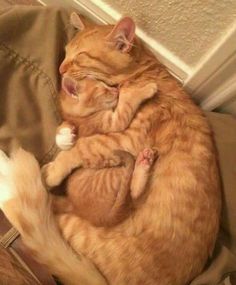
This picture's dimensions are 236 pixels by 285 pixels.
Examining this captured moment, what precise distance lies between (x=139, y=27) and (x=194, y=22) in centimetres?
25

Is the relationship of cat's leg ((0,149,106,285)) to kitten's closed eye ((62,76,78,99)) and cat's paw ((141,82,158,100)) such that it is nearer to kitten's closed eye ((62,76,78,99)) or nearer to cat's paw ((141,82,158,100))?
kitten's closed eye ((62,76,78,99))

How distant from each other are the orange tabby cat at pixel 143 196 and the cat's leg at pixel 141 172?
3 centimetres

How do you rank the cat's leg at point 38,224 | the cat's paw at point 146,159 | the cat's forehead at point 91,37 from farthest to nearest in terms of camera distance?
the cat's forehead at point 91,37 < the cat's paw at point 146,159 < the cat's leg at point 38,224

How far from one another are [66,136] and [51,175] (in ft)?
0.43

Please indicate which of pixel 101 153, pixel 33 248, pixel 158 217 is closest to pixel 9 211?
pixel 33 248

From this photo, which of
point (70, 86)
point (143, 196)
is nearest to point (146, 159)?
point (143, 196)

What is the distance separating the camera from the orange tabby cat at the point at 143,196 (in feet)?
3.56

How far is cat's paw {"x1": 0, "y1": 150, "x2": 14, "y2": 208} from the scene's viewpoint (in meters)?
1.16

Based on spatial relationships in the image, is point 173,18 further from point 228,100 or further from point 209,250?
point 209,250

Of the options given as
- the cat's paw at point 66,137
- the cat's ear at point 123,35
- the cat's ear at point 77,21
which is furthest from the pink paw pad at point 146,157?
the cat's ear at point 77,21

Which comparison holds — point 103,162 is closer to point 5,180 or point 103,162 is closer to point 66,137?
point 66,137

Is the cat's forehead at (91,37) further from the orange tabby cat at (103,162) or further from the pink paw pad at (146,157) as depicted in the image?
the pink paw pad at (146,157)

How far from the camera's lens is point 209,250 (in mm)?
1148

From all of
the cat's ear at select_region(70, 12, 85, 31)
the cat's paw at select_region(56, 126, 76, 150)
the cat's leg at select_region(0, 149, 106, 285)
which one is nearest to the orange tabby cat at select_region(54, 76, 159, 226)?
the cat's paw at select_region(56, 126, 76, 150)
